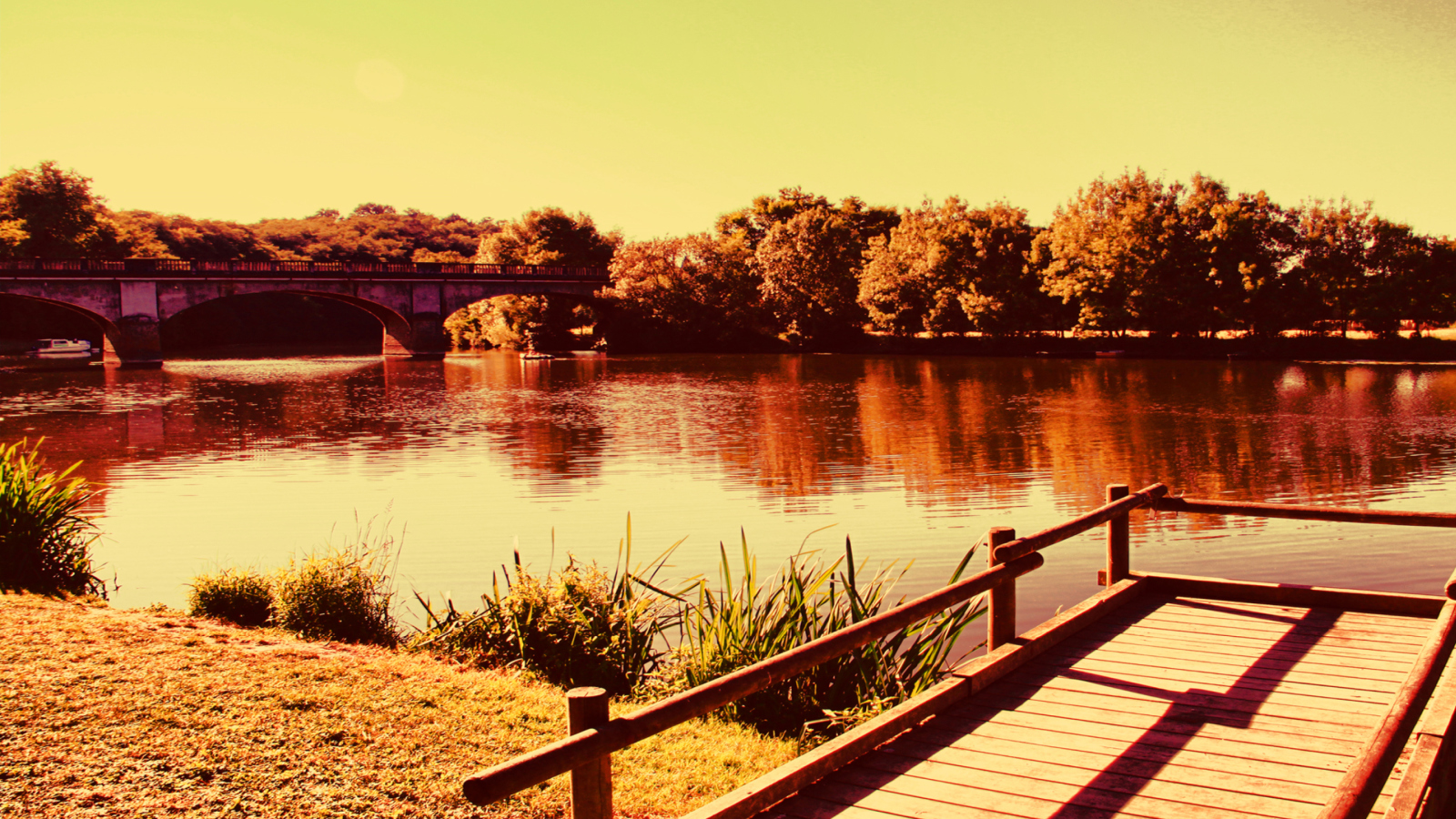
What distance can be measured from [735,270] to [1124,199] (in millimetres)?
28936

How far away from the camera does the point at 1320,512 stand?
6918 mm

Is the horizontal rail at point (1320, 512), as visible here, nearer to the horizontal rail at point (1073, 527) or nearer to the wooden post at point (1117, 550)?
the horizontal rail at point (1073, 527)

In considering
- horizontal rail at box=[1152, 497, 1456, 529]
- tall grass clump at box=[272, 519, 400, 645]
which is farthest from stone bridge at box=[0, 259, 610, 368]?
horizontal rail at box=[1152, 497, 1456, 529]

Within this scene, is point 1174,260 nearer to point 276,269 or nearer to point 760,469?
point 760,469

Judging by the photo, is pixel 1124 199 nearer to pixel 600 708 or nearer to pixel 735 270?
pixel 735 270

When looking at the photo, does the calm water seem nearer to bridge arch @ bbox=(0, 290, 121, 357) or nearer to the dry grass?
the dry grass

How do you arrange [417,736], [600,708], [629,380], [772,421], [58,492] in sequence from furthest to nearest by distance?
[629,380], [772,421], [58,492], [417,736], [600,708]

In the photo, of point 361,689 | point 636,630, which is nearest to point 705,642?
point 636,630

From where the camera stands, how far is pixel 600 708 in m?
3.42

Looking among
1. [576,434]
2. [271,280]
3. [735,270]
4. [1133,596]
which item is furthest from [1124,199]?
[1133,596]

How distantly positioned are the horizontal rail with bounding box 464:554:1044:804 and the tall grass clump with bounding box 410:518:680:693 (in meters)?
2.97

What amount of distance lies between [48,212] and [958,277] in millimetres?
74380

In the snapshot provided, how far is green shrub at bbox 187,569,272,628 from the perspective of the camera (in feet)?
29.6

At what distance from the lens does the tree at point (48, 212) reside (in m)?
81.2
